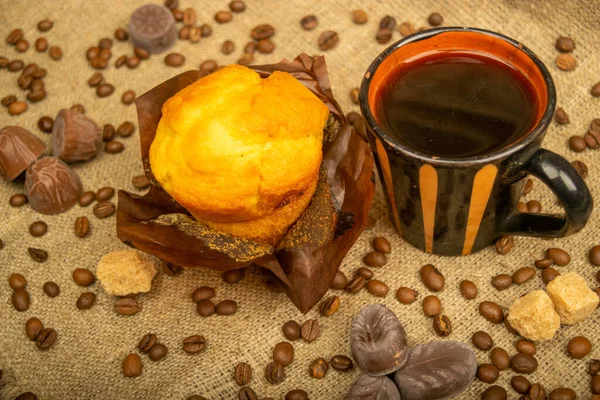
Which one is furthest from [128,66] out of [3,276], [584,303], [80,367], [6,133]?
[584,303]

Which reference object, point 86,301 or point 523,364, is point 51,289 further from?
point 523,364

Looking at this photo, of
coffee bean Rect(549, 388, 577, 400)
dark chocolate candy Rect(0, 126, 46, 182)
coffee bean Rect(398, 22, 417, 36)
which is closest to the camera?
coffee bean Rect(549, 388, 577, 400)

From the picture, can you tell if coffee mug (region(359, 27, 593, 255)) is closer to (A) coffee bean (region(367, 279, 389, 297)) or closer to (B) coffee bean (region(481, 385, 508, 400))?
(A) coffee bean (region(367, 279, 389, 297))

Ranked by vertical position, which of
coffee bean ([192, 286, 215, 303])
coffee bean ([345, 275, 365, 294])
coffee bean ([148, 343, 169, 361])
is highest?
coffee bean ([345, 275, 365, 294])

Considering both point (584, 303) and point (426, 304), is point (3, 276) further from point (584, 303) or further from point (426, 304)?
point (584, 303)

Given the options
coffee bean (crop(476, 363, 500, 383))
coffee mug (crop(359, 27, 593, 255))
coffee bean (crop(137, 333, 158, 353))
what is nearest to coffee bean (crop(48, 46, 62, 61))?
coffee bean (crop(137, 333, 158, 353))
